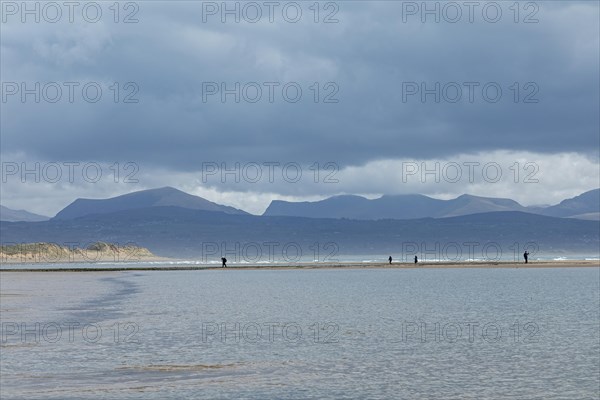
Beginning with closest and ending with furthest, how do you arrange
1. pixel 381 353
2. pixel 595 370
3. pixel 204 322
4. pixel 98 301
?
pixel 595 370 → pixel 381 353 → pixel 204 322 → pixel 98 301

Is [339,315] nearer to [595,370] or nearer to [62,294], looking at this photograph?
[595,370]

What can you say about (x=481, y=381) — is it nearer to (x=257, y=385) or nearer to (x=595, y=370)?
(x=595, y=370)

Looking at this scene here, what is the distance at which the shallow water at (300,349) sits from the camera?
29.0 metres

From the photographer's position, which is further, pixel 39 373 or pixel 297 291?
pixel 297 291

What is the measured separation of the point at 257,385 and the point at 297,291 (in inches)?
2351

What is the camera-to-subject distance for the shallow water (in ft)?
95.0

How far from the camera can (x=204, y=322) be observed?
170ft

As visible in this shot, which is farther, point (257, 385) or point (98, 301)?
point (98, 301)

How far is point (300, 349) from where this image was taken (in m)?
38.9

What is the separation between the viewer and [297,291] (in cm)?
8931

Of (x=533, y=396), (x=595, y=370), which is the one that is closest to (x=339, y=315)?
(x=595, y=370)

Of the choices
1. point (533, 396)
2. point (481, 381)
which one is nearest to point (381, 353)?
point (481, 381)

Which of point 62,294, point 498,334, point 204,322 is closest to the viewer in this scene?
point 498,334

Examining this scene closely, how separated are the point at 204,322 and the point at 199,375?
2074 cm
